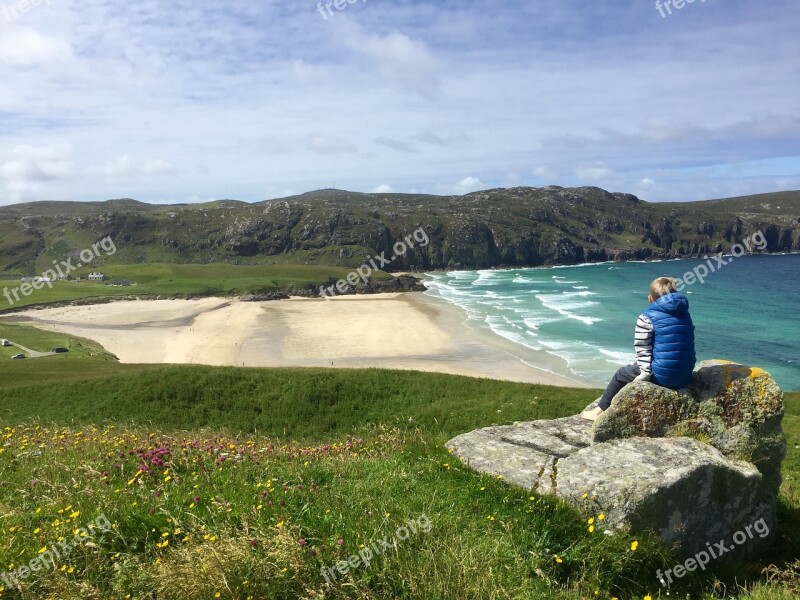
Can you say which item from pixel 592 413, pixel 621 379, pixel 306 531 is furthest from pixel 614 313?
pixel 306 531

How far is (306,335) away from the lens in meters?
71.9

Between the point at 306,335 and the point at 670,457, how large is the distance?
66852 mm

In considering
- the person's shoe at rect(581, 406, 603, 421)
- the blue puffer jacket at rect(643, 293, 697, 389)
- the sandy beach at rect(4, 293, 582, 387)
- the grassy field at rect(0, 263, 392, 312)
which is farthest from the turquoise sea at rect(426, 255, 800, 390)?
the blue puffer jacket at rect(643, 293, 697, 389)

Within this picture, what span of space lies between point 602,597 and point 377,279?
129 meters

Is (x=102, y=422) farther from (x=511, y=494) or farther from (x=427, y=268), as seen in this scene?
(x=427, y=268)

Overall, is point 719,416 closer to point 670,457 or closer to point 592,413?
→ point 670,457

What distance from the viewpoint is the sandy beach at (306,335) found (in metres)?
53.9

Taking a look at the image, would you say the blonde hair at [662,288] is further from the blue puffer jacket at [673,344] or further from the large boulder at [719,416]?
the large boulder at [719,416]

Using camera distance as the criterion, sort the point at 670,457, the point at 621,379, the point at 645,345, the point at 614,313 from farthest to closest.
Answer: the point at 614,313, the point at 621,379, the point at 645,345, the point at 670,457

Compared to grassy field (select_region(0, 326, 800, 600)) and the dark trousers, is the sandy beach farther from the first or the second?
grassy field (select_region(0, 326, 800, 600))

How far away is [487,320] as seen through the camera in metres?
79.0

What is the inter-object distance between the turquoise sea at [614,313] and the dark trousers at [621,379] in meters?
35.8

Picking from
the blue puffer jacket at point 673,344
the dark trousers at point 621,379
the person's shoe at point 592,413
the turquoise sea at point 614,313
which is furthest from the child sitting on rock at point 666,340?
the turquoise sea at point 614,313

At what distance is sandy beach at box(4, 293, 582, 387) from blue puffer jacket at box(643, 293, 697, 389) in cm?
3599
